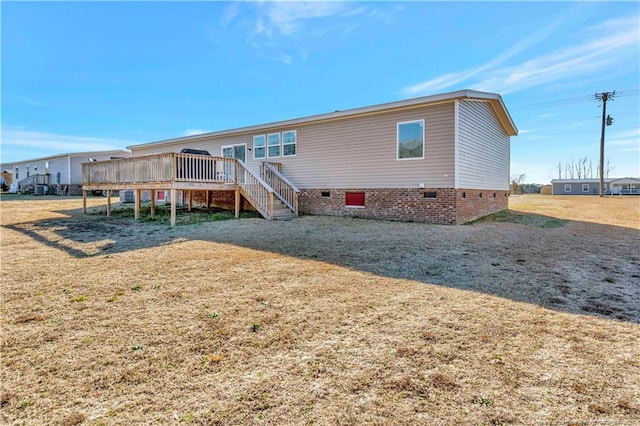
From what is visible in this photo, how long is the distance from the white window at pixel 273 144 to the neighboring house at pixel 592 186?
54732 millimetres

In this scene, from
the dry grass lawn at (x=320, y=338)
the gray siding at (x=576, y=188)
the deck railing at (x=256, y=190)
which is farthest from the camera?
the gray siding at (x=576, y=188)

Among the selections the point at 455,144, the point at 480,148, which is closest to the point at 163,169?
the point at 455,144

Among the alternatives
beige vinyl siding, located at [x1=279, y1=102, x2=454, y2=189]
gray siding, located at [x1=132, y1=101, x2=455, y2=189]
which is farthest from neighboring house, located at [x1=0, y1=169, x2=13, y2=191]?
beige vinyl siding, located at [x1=279, y1=102, x2=454, y2=189]

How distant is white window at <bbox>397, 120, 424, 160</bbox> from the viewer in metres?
11.1

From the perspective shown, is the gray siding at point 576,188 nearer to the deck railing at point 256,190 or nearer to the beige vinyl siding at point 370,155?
the beige vinyl siding at point 370,155

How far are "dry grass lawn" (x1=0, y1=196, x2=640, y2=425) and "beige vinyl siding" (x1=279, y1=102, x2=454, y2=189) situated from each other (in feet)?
16.1

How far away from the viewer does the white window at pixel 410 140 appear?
11055 millimetres

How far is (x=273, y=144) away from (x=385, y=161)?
5.36 metres

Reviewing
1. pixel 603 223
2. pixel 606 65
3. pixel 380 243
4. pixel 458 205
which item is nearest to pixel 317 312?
pixel 380 243

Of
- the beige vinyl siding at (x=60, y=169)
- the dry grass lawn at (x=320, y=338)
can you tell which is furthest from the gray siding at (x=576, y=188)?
the beige vinyl siding at (x=60, y=169)

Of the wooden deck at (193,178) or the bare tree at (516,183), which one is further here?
the bare tree at (516,183)

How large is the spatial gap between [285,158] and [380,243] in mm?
7886

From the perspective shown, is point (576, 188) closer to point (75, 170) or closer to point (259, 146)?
point (259, 146)

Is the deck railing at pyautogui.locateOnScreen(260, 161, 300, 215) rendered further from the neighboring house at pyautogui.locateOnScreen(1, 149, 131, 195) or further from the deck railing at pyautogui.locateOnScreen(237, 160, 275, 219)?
the neighboring house at pyautogui.locateOnScreen(1, 149, 131, 195)
